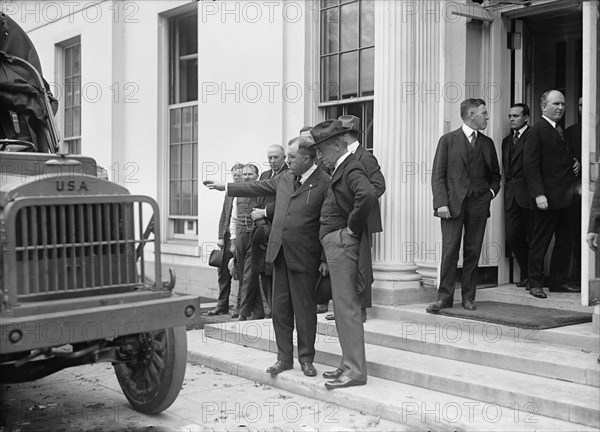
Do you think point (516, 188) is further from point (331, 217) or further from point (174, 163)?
point (174, 163)

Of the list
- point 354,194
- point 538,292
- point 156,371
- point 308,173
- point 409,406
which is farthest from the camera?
point 538,292

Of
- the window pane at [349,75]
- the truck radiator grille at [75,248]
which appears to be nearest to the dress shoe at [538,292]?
the window pane at [349,75]

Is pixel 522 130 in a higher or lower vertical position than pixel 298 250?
higher

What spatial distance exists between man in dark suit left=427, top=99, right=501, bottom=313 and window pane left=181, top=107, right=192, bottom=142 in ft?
19.4

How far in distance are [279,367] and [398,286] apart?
1916 millimetres

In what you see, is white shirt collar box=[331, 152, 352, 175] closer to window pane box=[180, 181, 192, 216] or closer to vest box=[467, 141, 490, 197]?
vest box=[467, 141, 490, 197]

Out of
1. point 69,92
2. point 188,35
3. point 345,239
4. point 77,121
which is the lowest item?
point 345,239

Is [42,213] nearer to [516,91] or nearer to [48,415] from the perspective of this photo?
[48,415]

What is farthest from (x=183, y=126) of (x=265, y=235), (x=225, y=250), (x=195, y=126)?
(x=265, y=235)

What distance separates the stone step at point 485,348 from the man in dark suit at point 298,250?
102cm

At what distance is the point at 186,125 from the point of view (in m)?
12.6

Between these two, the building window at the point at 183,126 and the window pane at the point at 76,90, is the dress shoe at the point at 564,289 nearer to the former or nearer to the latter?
the building window at the point at 183,126

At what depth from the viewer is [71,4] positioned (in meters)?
14.9

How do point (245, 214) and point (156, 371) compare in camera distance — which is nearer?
point (156, 371)
